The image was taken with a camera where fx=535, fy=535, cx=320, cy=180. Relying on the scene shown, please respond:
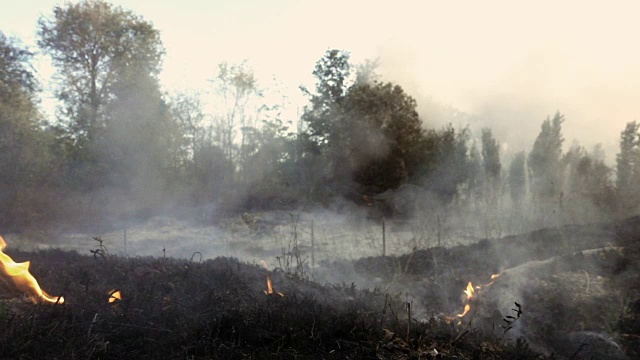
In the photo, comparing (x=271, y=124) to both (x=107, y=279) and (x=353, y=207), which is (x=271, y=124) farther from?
A: (x=107, y=279)

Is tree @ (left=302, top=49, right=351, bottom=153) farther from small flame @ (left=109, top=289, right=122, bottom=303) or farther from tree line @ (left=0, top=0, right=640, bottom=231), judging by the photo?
small flame @ (left=109, top=289, right=122, bottom=303)

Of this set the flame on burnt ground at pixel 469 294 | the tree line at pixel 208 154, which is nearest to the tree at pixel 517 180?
the tree line at pixel 208 154

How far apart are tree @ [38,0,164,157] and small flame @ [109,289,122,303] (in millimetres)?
18448

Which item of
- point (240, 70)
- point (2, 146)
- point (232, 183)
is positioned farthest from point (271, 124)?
point (2, 146)

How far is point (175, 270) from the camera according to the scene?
5277 millimetres

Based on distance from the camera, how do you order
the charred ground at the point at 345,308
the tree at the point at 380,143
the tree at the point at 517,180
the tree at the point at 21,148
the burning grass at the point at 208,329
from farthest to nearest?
the tree at the point at 380,143, the tree at the point at 517,180, the tree at the point at 21,148, the charred ground at the point at 345,308, the burning grass at the point at 208,329

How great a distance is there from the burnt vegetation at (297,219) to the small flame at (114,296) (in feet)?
0.17

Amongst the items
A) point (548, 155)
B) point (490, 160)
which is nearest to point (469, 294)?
point (548, 155)

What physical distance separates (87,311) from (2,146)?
15.2 meters

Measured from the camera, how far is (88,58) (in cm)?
2266

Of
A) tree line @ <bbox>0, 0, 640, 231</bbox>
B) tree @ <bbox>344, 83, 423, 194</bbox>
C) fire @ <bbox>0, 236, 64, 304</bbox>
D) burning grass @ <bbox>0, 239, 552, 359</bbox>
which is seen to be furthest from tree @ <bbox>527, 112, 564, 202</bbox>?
fire @ <bbox>0, 236, 64, 304</bbox>

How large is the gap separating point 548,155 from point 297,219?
30.6ft

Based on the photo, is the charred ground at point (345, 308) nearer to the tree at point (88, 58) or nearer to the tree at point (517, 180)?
the tree at point (517, 180)

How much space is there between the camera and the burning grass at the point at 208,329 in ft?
10.9
